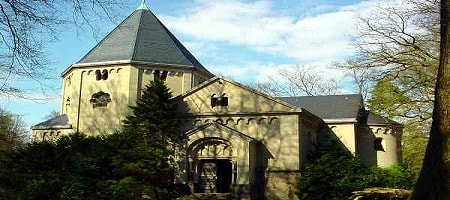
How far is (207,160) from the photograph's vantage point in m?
28.4

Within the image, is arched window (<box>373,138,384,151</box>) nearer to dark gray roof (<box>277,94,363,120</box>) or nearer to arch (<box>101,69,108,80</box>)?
dark gray roof (<box>277,94,363,120</box>)

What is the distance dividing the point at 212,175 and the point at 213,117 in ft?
11.1

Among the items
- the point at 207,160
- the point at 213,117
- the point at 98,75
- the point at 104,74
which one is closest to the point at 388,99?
the point at 213,117

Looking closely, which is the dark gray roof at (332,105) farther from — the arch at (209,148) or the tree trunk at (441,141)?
the tree trunk at (441,141)

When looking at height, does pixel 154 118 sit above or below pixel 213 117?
below

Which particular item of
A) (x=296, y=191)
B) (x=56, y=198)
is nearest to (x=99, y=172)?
(x=56, y=198)

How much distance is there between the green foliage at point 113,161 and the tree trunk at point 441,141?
43.3 feet

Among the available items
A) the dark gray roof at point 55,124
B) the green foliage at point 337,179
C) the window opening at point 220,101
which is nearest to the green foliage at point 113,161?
the window opening at point 220,101

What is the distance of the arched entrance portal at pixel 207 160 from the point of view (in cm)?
2748

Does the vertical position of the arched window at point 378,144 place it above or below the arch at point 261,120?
below

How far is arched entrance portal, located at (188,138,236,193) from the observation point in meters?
27.5

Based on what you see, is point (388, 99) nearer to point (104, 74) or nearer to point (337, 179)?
point (337, 179)

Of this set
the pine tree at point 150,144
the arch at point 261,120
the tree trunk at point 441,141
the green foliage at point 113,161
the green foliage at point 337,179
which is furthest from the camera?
the arch at point 261,120

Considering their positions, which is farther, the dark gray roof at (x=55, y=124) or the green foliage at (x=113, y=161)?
the dark gray roof at (x=55, y=124)
